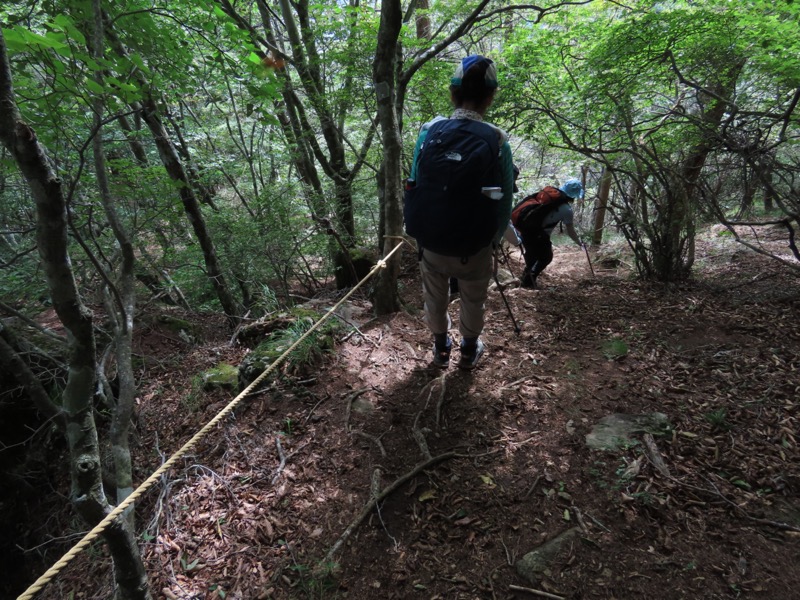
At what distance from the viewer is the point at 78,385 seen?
2.11 metres

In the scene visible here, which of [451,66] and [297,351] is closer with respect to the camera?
[297,351]

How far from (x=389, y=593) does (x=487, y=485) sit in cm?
90

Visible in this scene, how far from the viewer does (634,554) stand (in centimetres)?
196

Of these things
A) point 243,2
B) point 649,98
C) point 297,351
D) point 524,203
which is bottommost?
point 297,351

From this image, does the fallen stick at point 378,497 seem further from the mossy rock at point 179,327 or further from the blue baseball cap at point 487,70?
the mossy rock at point 179,327

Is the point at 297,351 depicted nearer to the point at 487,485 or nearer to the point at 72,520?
the point at 487,485

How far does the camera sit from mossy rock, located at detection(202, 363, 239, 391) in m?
3.96

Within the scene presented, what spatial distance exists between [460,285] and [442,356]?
32.7 inches

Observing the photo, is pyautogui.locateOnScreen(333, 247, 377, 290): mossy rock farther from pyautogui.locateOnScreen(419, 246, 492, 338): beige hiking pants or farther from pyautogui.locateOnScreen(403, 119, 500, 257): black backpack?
pyautogui.locateOnScreen(403, 119, 500, 257): black backpack

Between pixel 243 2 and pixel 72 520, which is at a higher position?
pixel 243 2

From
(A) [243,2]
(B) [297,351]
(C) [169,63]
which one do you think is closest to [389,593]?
(B) [297,351]

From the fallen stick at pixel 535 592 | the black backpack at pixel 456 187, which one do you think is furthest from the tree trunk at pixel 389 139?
the fallen stick at pixel 535 592

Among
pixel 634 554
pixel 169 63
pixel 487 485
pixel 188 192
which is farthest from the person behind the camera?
pixel 188 192

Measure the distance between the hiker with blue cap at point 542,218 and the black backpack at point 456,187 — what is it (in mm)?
3329
